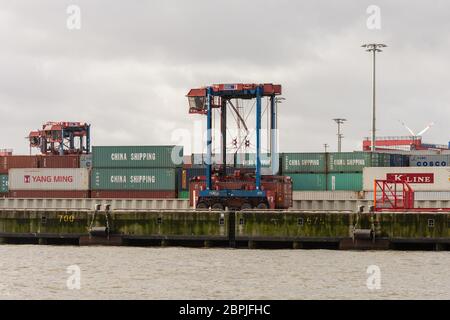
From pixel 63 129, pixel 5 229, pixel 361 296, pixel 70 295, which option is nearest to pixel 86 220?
pixel 5 229

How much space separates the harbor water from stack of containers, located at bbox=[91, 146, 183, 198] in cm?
1811

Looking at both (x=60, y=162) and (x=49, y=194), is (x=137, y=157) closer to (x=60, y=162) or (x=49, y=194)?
(x=49, y=194)

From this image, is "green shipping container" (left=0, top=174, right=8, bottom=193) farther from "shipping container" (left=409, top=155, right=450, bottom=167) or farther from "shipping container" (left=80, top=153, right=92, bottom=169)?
"shipping container" (left=409, top=155, right=450, bottom=167)

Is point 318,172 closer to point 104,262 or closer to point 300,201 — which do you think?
point 300,201

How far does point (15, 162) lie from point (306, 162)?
27438mm

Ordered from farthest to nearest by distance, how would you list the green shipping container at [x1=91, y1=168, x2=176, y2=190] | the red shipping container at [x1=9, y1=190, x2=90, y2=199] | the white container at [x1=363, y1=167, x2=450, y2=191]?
the red shipping container at [x1=9, y1=190, x2=90, y2=199] → the green shipping container at [x1=91, y1=168, x2=176, y2=190] → the white container at [x1=363, y1=167, x2=450, y2=191]

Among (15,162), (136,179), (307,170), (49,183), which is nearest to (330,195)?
(307,170)

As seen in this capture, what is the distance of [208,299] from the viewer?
115 ft

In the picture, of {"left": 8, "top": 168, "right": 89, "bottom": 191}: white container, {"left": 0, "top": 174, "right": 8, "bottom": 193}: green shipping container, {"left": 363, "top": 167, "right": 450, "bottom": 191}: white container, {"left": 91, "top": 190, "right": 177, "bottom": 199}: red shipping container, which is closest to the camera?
{"left": 363, "top": 167, "right": 450, "bottom": 191}: white container

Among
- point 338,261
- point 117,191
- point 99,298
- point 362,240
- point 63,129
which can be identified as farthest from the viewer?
point 63,129

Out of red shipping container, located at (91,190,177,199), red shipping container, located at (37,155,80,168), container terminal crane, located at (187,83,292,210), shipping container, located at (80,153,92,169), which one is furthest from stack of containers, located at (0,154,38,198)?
container terminal crane, located at (187,83,292,210)

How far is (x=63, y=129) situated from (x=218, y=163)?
32195mm

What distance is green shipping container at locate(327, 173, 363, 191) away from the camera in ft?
245
